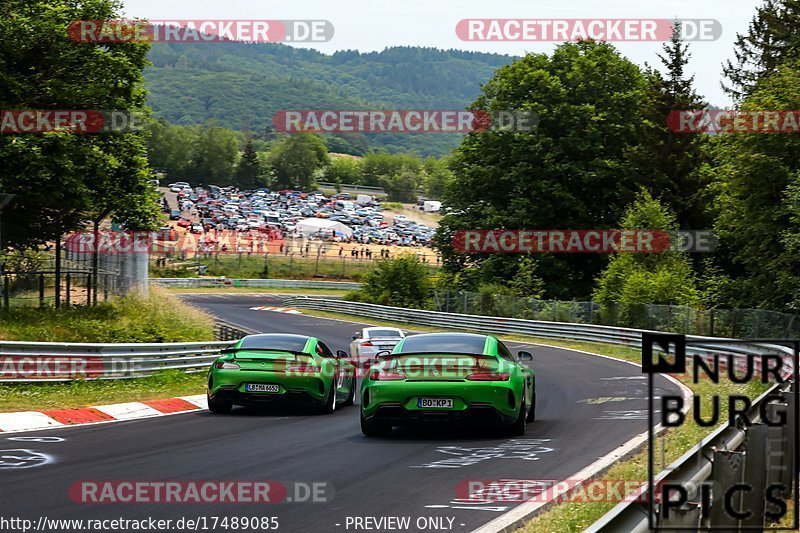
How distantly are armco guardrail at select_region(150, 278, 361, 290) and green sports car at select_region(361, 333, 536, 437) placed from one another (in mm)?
69710

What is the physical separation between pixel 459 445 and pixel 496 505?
3934mm

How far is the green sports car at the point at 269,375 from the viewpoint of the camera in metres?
16.0

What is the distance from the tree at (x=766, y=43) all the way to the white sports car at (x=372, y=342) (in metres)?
31.7

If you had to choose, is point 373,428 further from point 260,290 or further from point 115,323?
point 260,290

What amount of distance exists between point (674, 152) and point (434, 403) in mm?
45668

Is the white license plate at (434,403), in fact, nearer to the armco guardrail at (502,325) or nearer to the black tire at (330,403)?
the black tire at (330,403)

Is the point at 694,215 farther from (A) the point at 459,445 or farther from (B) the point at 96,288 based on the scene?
(A) the point at 459,445

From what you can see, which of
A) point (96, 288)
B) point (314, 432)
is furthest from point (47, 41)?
point (314, 432)

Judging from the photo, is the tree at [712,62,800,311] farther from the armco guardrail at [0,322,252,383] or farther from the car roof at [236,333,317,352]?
the car roof at [236,333,317,352]

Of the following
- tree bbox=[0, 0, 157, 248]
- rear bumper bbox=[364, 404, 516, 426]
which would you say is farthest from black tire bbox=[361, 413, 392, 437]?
tree bbox=[0, 0, 157, 248]

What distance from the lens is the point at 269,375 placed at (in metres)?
16.0

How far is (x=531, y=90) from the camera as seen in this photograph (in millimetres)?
55531

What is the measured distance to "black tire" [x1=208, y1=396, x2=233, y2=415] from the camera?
54.1ft

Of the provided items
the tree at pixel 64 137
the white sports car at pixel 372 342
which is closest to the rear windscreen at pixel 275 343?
the tree at pixel 64 137
